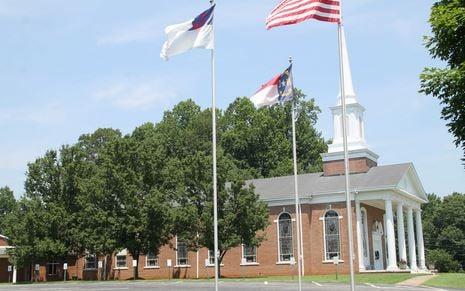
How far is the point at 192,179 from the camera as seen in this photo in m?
48.3

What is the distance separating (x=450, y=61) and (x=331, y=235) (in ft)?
117

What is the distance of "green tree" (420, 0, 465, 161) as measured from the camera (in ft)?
48.5

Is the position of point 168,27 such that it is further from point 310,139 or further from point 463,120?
point 310,139

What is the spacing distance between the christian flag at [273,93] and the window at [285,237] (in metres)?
29.4

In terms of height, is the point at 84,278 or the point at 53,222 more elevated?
the point at 53,222

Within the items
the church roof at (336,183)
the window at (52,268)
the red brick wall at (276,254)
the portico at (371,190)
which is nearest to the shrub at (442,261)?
the portico at (371,190)

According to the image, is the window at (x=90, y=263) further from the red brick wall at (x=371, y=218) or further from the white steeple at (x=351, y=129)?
the red brick wall at (x=371, y=218)

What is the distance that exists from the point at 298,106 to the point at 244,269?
38.1 metres

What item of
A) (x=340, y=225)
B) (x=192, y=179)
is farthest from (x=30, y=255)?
(x=340, y=225)

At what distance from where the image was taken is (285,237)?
171 feet

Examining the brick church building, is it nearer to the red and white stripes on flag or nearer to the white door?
the white door

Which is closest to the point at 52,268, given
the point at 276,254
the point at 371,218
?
the point at 276,254

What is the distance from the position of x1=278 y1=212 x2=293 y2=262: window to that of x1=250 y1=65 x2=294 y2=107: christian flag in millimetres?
29406

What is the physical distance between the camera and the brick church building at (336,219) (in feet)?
161
